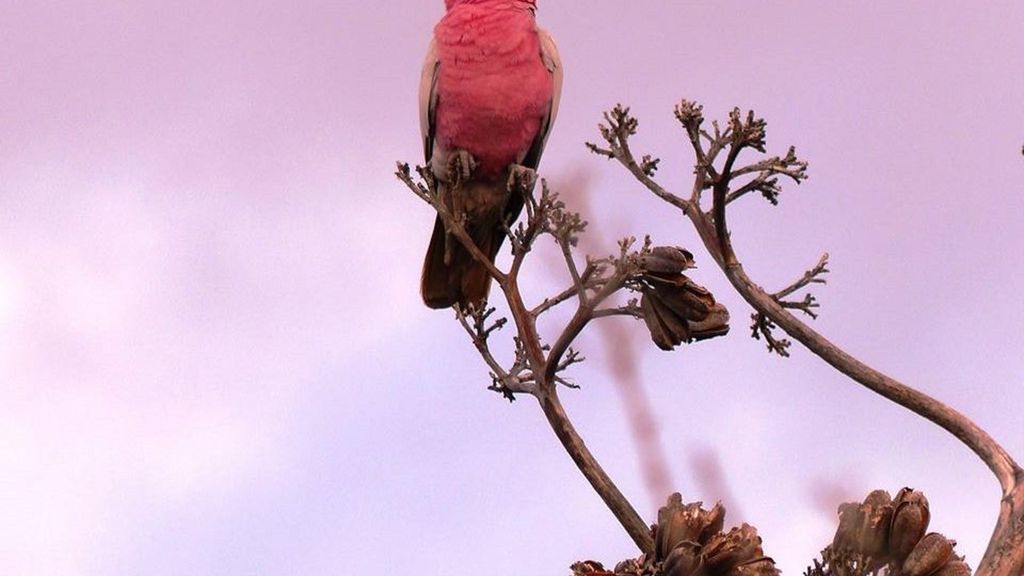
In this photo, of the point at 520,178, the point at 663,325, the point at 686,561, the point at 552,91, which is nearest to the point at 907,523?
the point at 686,561

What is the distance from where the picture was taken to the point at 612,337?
182 centimetres

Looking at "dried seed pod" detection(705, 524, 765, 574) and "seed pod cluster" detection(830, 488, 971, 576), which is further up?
"dried seed pod" detection(705, 524, 765, 574)

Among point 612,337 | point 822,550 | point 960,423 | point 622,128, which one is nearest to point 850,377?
point 960,423

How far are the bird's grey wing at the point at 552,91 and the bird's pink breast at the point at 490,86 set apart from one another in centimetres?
4

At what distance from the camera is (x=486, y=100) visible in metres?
4.36

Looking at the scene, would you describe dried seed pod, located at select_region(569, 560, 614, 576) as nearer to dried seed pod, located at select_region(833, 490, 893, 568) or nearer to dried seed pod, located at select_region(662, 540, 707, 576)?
dried seed pod, located at select_region(662, 540, 707, 576)

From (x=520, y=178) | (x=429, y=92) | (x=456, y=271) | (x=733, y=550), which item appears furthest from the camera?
(x=456, y=271)

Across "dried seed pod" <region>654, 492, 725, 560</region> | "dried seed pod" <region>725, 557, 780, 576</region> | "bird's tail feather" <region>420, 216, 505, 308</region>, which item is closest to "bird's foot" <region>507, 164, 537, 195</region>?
"bird's tail feather" <region>420, 216, 505, 308</region>

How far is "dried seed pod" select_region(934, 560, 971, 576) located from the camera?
202 cm

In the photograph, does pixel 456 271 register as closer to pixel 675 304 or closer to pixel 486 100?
pixel 486 100

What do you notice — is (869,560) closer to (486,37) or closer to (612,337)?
(612,337)

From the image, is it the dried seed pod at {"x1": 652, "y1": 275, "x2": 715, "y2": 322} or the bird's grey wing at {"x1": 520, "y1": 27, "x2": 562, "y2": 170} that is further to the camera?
the bird's grey wing at {"x1": 520, "y1": 27, "x2": 562, "y2": 170}

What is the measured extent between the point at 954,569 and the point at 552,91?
283cm

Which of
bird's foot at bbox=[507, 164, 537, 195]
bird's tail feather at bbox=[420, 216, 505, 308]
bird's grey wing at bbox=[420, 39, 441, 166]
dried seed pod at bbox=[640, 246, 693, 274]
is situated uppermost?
bird's grey wing at bbox=[420, 39, 441, 166]
